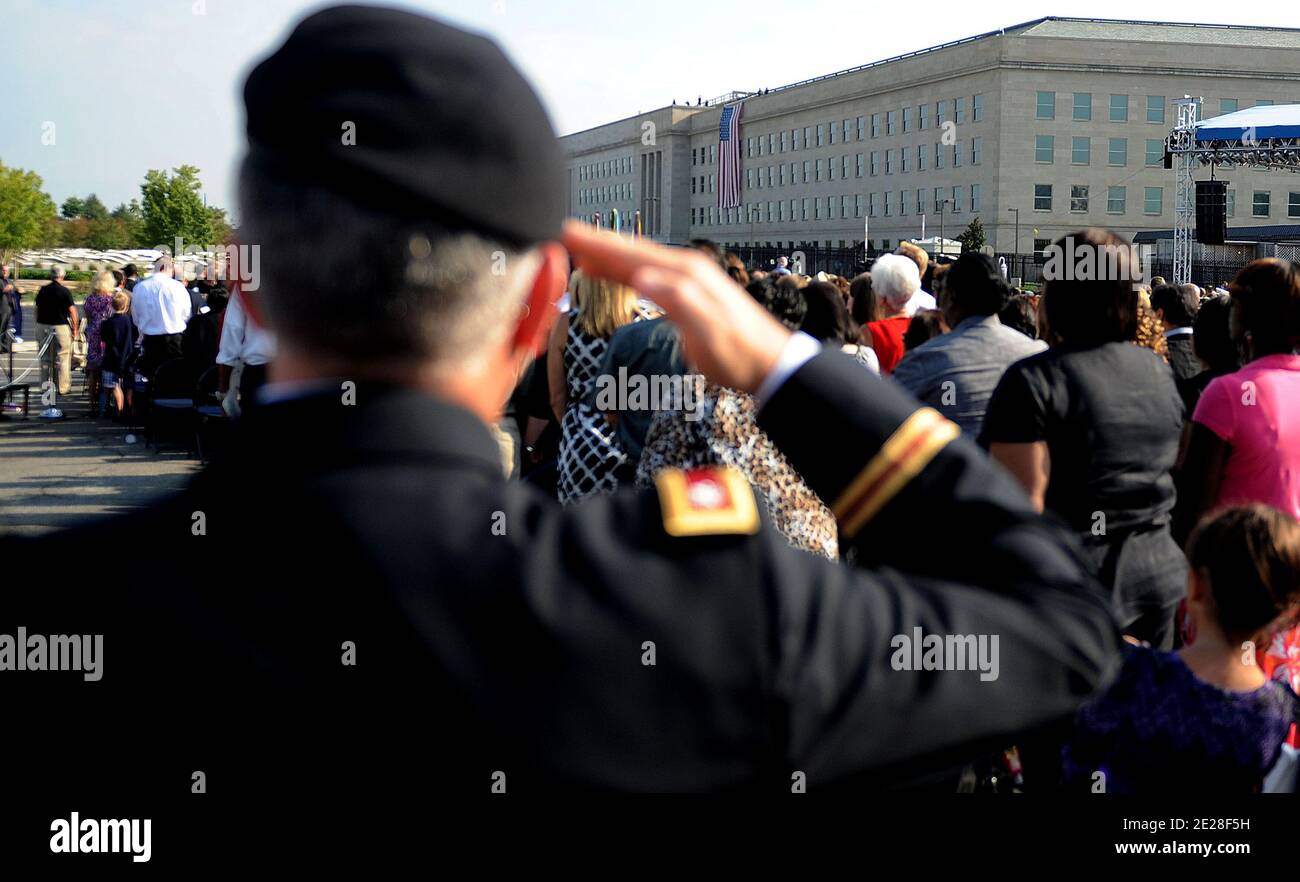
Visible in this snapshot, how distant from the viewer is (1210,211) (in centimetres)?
3934

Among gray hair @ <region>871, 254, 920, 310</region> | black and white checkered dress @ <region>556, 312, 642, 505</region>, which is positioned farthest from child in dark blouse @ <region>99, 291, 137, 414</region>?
black and white checkered dress @ <region>556, 312, 642, 505</region>

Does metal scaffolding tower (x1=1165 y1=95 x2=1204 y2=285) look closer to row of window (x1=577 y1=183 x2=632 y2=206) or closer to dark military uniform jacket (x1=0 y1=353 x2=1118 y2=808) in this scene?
dark military uniform jacket (x1=0 y1=353 x2=1118 y2=808)

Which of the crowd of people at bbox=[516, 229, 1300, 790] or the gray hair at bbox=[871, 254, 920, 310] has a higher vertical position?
the gray hair at bbox=[871, 254, 920, 310]

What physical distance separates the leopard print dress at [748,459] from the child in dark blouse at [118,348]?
1413cm

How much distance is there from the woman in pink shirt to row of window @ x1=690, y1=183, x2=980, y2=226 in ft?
282

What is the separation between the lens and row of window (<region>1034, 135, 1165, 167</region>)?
8594cm

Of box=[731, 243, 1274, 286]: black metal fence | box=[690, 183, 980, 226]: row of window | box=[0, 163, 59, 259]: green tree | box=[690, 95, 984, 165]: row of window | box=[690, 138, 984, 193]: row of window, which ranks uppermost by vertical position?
box=[690, 95, 984, 165]: row of window

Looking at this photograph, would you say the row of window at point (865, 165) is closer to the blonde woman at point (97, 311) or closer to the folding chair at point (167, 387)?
the blonde woman at point (97, 311)

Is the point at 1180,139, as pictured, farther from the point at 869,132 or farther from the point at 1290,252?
the point at 869,132

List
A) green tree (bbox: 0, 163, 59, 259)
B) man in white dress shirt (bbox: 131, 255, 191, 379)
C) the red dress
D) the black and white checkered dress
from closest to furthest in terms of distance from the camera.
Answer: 1. the black and white checkered dress
2. the red dress
3. man in white dress shirt (bbox: 131, 255, 191, 379)
4. green tree (bbox: 0, 163, 59, 259)

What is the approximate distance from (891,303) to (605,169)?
12925cm
